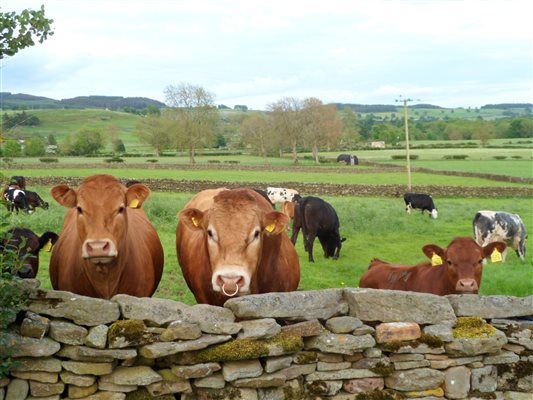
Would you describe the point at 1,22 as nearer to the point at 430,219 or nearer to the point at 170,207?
the point at 170,207

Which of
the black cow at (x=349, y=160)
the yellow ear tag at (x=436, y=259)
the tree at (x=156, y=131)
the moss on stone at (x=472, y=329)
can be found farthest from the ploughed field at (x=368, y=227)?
the tree at (x=156, y=131)

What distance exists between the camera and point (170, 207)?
20578 millimetres

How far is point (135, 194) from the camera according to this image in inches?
243

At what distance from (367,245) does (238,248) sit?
11.8 m

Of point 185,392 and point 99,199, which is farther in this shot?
point 99,199

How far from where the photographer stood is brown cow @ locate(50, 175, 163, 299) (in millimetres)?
5562

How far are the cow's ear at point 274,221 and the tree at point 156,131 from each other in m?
76.3

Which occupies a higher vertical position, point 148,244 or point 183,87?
point 183,87

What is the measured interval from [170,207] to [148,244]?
13.2m

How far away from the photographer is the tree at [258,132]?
265 feet

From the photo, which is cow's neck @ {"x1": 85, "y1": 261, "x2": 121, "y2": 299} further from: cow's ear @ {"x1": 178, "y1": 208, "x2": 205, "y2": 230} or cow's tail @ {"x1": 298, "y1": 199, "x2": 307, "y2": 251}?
cow's tail @ {"x1": 298, "y1": 199, "x2": 307, "y2": 251}

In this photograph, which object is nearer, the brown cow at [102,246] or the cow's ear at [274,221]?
the brown cow at [102,246]

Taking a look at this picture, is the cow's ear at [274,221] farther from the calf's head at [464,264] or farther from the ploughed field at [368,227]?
the calf's head at [464,264]

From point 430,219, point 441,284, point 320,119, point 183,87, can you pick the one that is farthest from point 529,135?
point 441,284
